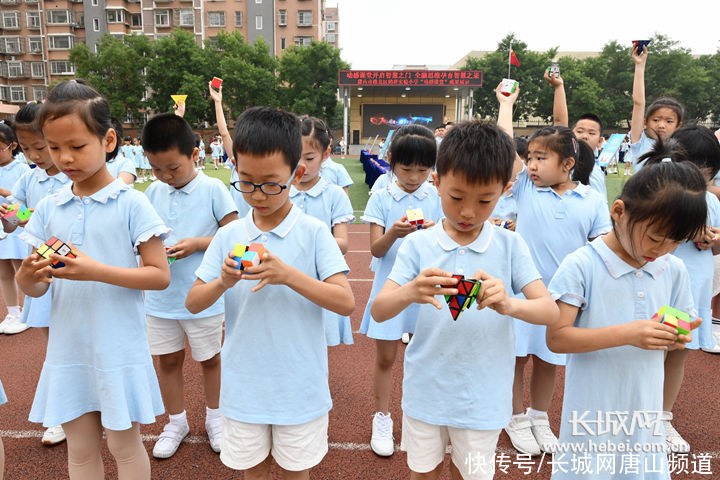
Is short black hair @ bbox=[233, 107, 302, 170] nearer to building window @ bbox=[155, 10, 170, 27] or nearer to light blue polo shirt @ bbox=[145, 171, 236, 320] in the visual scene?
light blue polo shirt @ bbox=[145, 171, 236, 320]

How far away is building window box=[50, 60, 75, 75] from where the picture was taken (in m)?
50.2

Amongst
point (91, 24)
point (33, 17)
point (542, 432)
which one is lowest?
point (542, 432)

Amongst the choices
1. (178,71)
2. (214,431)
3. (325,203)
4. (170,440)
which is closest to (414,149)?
(325,203)

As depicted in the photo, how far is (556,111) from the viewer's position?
149 inches

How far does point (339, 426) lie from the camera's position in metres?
3.24

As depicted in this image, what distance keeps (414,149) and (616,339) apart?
153 cm

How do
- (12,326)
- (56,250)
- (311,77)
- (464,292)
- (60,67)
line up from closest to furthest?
(464,292) < (56,250) < (12,326) < (311,77) < (60,67)

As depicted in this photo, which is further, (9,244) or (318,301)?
(9,244)

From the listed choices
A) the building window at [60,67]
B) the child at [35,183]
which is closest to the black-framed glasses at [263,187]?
the child at [35,183]

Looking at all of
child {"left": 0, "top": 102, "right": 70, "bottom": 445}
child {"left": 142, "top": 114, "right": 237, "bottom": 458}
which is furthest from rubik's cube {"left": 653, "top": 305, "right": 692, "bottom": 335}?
child {"left": 0, "top": 102, "right": 70, "bottom": 445}

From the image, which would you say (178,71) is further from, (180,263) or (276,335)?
(276,335)

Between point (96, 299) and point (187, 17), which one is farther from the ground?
point (187, 17)

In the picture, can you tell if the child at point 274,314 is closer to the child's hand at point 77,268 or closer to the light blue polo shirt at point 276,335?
the light blue polo shirt at point 276,335

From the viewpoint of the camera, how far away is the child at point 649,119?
377 cm
